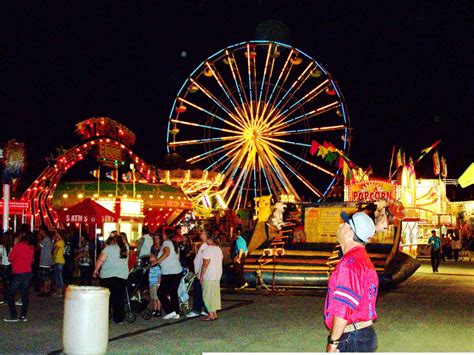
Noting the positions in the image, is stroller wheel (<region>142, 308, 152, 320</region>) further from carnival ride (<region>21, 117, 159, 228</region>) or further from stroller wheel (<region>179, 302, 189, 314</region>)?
carnival ride (<region>21, 117, 159, 228</region>)

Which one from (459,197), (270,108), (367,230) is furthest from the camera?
(459,197)

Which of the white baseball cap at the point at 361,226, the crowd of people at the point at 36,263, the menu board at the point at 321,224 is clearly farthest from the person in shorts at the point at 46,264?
the white baseball cap at the point at 361,226

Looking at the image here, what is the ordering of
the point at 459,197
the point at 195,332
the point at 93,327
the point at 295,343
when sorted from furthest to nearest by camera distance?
the point at 459,197
the point at 195,332
the point at 295,343
the point at 93,327

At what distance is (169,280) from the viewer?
1309cm

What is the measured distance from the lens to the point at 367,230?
479cm

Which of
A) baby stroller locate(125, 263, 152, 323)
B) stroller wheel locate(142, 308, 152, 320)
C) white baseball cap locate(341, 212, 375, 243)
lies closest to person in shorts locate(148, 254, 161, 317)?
baby stroller locate(125, 263, 152, 323)

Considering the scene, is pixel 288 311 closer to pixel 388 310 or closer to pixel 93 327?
pixel 388 310

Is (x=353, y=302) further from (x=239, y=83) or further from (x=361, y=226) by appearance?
(x=239, y=83)

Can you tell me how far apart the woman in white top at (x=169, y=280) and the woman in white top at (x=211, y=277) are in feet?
1.93

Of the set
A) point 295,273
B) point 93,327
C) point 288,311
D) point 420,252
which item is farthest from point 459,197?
point 93,327

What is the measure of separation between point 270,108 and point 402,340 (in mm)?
24200

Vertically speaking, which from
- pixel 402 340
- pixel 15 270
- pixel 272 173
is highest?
pixel 272 173

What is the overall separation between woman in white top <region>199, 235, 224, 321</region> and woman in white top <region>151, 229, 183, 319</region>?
59 cm

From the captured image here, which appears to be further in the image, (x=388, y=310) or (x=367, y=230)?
(x=388, y=310)
